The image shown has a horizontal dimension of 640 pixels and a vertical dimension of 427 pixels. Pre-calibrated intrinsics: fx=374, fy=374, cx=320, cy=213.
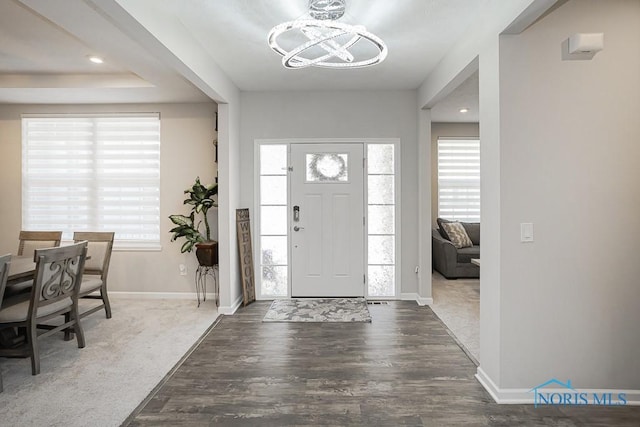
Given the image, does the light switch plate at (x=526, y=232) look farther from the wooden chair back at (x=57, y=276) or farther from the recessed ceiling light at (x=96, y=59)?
the recessed ceiling light at (x=96, y=59)

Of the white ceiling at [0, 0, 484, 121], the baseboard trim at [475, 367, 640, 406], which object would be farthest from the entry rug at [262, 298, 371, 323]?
the white ceiling at [0, 0, 484, 121]

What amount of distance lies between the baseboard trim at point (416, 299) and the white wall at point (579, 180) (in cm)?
224

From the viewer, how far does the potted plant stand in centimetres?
443

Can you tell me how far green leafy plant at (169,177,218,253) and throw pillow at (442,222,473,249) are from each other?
3872 mm

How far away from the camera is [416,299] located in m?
4.77

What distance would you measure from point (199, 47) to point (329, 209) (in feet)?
7.87

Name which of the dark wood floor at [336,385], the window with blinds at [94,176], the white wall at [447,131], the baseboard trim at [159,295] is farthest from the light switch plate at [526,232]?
the white wall at [447,131]

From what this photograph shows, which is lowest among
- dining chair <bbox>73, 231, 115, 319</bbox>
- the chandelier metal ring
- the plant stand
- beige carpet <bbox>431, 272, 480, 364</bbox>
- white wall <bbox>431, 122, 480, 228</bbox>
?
beige carpet <bbox>431, 272, 480, 364</bbox>

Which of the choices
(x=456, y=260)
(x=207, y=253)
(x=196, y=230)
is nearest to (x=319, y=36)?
(x=207, y=253)

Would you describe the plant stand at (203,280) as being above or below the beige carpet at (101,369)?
above

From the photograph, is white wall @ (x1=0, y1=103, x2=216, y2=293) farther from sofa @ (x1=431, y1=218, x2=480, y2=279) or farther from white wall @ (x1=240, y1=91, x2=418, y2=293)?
sofa @ (x1=431, y1=218, x2=480, y2=279)

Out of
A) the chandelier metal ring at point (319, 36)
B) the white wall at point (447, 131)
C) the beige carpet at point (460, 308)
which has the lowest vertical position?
the beige carpet at point (460, 308)

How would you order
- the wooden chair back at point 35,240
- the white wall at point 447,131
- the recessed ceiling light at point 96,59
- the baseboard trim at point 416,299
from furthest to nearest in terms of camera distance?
the white wall at point 447,131 → the baseboard trim at point 416,299 → the wooden chair back at point 35,240 → the recessed ceiling light at point 96,59

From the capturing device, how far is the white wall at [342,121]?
4773 mm
